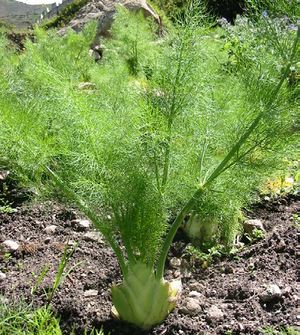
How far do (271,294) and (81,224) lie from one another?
117 centimetres

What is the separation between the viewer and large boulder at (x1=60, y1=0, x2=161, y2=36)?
7.27 meters

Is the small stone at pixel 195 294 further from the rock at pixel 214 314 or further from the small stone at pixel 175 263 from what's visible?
the small stone at pixel 175 263

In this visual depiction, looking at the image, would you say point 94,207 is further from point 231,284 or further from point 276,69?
point 276,69

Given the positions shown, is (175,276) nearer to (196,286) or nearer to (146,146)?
(196,286)

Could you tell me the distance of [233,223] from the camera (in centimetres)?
263

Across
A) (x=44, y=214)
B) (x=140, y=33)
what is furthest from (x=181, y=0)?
(x=44, y=214)

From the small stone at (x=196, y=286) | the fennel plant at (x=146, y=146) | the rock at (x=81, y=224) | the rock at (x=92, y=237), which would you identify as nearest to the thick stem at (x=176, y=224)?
the fennel plant at (x=146, y=146)

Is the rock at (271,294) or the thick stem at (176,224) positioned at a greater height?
the thick stem at (176,224)

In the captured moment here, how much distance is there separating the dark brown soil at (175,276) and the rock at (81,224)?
0.03 meters

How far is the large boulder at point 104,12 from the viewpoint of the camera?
7270mm

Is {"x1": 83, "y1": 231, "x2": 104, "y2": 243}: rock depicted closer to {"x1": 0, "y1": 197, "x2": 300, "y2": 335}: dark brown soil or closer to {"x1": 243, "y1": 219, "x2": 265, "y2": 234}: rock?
{"x1": 0, "y1": 197, "x2": 300, "y2": 335}: dark brown soil

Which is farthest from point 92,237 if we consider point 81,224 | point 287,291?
point 287,291

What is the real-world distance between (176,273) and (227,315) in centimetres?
44

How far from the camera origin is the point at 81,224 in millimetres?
2873
